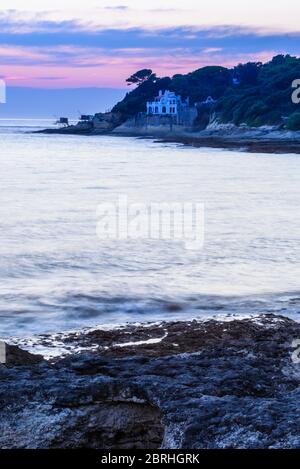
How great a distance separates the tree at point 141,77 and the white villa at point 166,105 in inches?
608

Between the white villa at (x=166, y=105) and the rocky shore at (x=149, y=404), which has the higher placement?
the white villa at (x=166, y=105)

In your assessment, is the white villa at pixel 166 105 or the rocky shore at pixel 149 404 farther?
the white villa at pixel 166 105

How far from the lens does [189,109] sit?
121 m

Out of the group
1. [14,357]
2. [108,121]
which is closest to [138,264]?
[14,357]

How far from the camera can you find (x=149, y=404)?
3.31m

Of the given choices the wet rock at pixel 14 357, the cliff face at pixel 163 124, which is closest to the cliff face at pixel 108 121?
the cliff face at pixel 163 124

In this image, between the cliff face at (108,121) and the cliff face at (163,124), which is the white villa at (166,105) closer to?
the cliff face at (163,124)

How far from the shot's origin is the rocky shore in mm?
3023

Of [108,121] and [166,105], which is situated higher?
[166,105]

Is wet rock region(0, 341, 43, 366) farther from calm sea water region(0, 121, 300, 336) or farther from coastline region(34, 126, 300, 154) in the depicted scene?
coastline region(34, 126, 300, 154)

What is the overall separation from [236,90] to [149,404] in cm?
12141

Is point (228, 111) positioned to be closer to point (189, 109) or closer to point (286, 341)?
point (189, 109)

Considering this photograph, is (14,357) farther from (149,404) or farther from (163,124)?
(163,124)

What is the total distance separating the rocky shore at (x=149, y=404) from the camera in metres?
3.02
